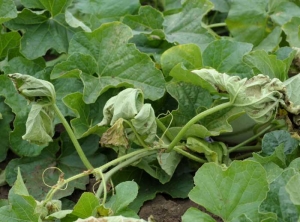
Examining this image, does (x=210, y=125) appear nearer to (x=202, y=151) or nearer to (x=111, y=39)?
(x=202, y=151)

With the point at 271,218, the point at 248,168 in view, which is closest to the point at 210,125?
the point at 248,168

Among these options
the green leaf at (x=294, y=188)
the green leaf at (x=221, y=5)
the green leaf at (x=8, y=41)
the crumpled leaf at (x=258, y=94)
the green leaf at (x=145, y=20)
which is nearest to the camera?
the green leaf at (x=294, y=188)

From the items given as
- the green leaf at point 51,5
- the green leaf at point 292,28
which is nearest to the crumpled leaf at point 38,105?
the green leaf at point 51,5

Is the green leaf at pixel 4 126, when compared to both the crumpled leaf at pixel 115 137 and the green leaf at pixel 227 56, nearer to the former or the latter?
the crumpled leaf at pixel 115 137

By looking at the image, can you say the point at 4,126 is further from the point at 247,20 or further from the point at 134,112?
the point at 247,20

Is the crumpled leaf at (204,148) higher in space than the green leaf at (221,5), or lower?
higher

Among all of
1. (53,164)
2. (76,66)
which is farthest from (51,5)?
(53,164)

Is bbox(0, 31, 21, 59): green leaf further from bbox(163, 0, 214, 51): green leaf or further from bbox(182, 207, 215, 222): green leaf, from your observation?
bbox(182, 207, 215, 222): green leaf
